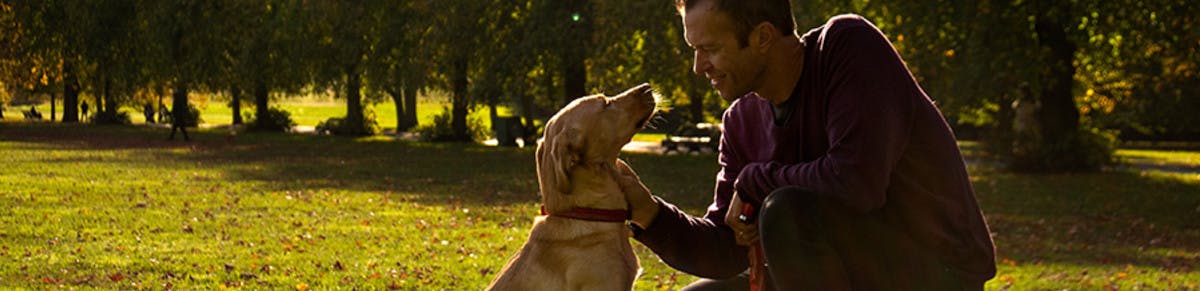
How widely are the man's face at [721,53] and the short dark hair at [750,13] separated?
0.02m

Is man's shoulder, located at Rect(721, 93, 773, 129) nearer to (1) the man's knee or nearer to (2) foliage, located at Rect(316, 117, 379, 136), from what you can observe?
(1) the man's knee

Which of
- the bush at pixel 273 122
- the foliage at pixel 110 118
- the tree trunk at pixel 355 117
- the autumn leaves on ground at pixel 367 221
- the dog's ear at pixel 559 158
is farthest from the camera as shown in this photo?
the foliage at pixel 110 118

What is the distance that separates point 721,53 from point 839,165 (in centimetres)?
49

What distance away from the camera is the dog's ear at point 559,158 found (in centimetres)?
399

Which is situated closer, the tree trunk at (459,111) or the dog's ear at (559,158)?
the dog's ear at (559,158)

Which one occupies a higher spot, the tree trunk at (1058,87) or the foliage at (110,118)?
the tree trunk at (1058,87)

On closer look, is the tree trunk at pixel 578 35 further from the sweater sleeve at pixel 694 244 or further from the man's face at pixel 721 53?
the man's face at pixel 721 53

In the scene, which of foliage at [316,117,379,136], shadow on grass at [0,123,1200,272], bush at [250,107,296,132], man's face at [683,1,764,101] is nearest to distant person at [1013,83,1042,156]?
shadow on grass at [0,123,1200,272]

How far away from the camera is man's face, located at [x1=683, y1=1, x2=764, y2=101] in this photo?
144 inches

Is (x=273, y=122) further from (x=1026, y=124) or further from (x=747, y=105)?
(x=747, y=105)

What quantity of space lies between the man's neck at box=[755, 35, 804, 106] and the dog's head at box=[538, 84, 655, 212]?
21.6 inches

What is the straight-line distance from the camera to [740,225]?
12.6ft

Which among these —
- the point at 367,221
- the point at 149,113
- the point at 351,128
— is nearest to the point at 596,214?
the point at 367,221

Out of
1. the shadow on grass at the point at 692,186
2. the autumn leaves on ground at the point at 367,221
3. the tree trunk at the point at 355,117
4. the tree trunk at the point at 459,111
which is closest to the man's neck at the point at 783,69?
the autumn leaves on ground at the point at 367,221
